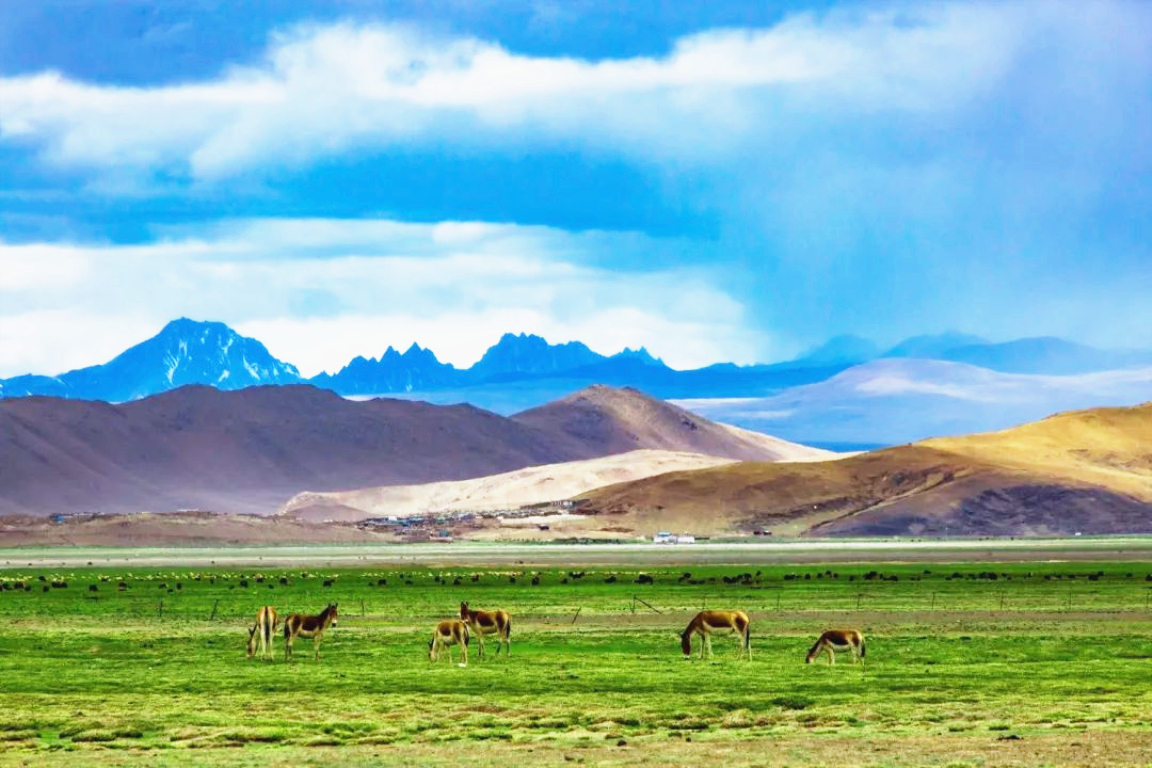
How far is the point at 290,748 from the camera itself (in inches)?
1085

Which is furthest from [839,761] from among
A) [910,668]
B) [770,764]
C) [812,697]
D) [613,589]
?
[613,589]

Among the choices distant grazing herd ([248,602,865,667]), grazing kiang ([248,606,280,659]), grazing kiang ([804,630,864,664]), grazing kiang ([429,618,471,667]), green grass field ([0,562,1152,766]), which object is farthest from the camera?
grazing kiang ([248,606,280,659])

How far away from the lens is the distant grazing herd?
39.7 m

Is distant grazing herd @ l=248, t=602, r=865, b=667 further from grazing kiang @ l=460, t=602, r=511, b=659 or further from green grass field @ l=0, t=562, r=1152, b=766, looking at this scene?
green grass field @ l=0, t=562, r=1152, b=766

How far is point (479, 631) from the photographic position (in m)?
42.1

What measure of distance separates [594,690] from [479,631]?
7622 millimetres

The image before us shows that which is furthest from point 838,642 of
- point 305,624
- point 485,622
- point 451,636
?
point 305,624

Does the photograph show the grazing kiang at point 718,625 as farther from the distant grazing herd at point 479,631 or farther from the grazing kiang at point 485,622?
the grazing kiang at point 485,622

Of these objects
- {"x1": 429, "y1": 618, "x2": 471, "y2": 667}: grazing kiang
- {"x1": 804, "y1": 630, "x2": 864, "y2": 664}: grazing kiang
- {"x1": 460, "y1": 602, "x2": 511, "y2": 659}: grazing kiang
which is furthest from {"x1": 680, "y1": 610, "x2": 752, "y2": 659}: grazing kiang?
{"x1": 429, "y1": 618, "x2": 471, "y2": 667}: grazing kiang

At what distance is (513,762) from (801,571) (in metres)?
75.6

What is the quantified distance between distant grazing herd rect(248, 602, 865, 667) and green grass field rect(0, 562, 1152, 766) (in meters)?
0.48

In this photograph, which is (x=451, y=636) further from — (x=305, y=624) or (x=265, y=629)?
(x=265, y=629)

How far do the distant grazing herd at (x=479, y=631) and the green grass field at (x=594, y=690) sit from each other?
1.58 feet

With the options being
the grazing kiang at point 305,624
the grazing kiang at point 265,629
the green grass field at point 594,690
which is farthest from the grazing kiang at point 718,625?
the grazing kiang at point 265,629
